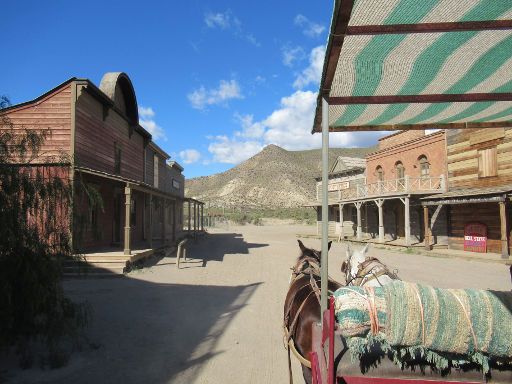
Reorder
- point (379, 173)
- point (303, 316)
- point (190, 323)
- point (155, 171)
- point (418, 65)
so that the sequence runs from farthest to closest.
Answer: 1. point (379, 173)
2. point (155, 171)
3. point (190, 323)
4. point (303, 316)
5. point (418, 65)

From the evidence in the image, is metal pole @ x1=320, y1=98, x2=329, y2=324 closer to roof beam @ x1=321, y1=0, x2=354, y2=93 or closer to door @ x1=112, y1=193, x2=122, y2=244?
roof beam @ x1=321, y1=0, x2=354, y2=93

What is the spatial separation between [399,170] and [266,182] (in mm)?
77139

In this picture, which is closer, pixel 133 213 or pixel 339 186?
pixel 133 213

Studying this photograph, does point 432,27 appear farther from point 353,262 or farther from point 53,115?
point 53,115

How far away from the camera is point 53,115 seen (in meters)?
12.6

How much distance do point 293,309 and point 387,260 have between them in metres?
13.4

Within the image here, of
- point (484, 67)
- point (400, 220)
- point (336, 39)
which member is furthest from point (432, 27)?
point (400, 220)

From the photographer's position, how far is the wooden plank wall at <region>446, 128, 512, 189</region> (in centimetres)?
1606

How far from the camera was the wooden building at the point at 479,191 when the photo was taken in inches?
622

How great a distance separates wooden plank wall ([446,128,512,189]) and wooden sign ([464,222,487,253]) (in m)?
2.00

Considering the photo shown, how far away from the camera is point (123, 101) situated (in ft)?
59.3

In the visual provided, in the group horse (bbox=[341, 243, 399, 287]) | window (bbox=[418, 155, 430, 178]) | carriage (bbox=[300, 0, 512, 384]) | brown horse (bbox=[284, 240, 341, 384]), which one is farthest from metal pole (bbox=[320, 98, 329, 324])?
window (bbox=[418, 155, 430, 178])

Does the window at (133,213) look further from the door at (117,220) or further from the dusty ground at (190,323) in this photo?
the dusty ground at (190,323)

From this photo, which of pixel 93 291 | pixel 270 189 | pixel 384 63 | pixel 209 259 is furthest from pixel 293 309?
pixel 270 189
